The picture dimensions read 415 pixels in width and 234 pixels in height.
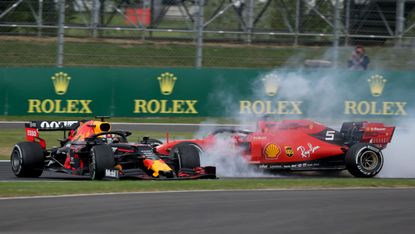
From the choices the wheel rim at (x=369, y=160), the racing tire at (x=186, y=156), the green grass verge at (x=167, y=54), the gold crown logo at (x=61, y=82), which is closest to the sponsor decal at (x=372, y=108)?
the green grass verge at (x=167, y=54)

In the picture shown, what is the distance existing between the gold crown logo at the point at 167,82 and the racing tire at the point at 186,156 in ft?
27.4

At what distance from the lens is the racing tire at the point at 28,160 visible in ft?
46.1

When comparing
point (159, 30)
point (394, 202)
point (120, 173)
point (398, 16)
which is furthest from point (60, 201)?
point (398, 16)

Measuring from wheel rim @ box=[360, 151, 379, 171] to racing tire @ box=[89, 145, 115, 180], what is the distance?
4.28 metres

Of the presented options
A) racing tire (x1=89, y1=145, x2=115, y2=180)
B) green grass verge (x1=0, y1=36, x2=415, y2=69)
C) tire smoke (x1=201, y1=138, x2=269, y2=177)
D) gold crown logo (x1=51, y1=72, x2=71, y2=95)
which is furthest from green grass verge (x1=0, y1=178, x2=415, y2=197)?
→ green grass verge (x1=0, y1=36, x2=415, y2=69)

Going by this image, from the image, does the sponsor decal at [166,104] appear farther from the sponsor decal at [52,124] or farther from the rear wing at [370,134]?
the rear wing at [370,134]

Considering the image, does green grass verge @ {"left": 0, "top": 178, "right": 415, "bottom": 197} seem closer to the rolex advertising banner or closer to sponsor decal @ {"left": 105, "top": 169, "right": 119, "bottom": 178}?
sponsor decal @ {"left": 105, "top": 169, "right": 119, "bottom": 178}

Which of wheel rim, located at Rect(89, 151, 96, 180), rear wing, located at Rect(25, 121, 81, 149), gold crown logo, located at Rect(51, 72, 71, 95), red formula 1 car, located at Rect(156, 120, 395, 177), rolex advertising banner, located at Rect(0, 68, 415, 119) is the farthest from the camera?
gold crown logo, located at Rect(51, 72, 71, 95)

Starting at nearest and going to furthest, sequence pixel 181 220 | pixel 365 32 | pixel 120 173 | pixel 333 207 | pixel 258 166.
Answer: pixel 181 220 < pixel 333 207 < pixel 120 173 < pixel 258 166 < pixel 365 32

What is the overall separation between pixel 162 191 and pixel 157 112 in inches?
412

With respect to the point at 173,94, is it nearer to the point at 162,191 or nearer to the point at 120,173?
the point at 120,173

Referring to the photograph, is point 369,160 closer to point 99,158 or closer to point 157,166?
point 157,166

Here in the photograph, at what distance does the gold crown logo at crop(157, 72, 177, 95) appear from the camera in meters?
22.4

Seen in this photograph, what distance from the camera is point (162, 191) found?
38.8ft
